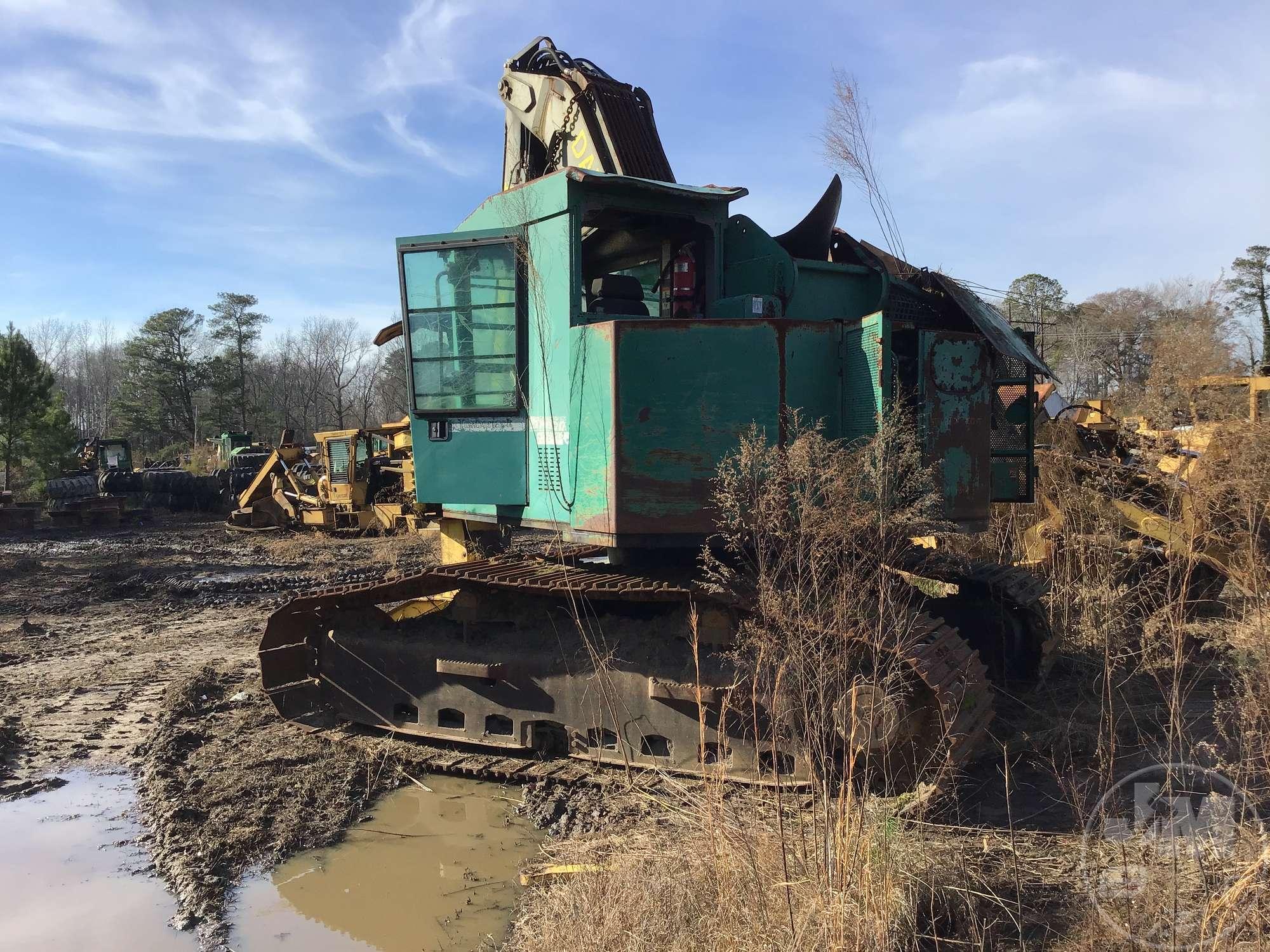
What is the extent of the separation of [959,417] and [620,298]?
2.13 metres

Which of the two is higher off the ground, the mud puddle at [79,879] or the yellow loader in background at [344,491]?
the yellow loader in background at [344,491]

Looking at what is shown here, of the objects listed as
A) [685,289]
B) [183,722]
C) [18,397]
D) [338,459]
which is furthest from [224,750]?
[18,397]

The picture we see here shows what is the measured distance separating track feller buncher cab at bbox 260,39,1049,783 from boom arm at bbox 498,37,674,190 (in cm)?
3

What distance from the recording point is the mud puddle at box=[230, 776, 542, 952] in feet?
11.8

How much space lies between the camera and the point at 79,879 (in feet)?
13.1

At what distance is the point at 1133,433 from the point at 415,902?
8206 mm

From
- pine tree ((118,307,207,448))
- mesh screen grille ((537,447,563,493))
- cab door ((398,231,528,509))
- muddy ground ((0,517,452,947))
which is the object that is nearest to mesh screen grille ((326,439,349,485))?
muddy ground ((0,517,452,947))

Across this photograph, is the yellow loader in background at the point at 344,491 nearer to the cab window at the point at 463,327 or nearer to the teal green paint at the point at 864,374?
the cab window at the point at 463,327

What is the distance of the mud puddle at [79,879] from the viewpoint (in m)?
3.57

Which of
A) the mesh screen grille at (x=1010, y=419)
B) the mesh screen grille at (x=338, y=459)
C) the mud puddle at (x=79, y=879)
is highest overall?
the mesh screen grille at (x=1010, y=419)

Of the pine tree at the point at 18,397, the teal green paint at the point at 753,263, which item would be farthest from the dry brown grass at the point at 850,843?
the pine tree at the point at 18,397

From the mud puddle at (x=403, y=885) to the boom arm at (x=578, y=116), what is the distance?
4.22 meters

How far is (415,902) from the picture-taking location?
12.6ft

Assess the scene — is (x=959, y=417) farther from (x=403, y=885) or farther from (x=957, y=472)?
(x=403, y=885)
